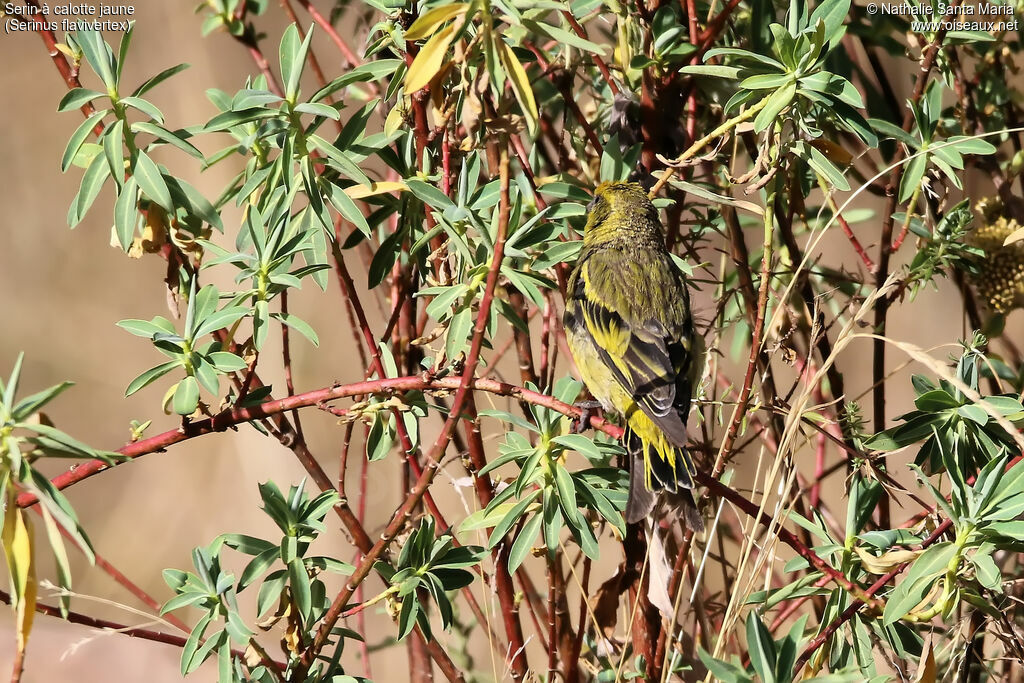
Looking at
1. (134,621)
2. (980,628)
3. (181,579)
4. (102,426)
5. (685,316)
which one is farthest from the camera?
(102,426)

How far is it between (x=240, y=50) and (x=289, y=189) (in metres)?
5.23

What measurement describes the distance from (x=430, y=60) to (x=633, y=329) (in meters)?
1.43

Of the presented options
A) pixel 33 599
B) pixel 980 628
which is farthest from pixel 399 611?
pixel 980 628

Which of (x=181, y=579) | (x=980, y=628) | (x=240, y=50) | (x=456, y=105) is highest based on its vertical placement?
(x=240, y=50)

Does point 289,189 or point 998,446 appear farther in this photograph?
point 998,446

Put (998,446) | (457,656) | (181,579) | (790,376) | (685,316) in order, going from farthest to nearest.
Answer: (790,376) < (457,656) < (685,316) < (998,446) < (181,579)

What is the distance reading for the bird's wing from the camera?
2.90m

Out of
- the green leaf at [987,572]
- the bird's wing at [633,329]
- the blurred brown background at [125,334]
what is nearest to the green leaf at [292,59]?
the bird's wing at [633,329]

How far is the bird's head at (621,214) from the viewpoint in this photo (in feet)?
9.52

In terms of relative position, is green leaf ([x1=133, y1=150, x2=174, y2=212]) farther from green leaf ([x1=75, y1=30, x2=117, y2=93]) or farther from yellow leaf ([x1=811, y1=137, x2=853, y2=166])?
yellow leaf ([x1=811, y1=137, x2=853, y2=166])

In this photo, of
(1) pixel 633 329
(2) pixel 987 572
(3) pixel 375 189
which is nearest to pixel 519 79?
(3) pixel 375 189

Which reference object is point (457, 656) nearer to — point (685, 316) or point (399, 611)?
point (399, 611)

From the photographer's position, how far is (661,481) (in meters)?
2.49

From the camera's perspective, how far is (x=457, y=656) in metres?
3.61
